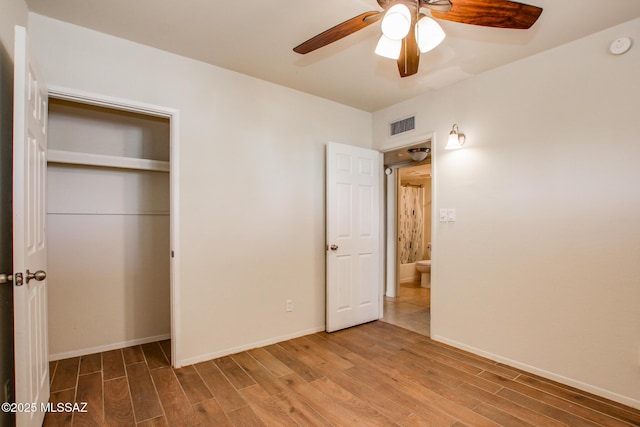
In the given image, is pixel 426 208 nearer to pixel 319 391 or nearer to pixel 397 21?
pixel 319 391

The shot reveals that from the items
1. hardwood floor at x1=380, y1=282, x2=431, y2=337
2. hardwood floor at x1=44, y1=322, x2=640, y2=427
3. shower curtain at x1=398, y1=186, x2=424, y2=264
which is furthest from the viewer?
shower curtain at x1=398, y1=186, x2=424, y2=264

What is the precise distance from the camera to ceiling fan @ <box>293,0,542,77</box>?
1441 mm

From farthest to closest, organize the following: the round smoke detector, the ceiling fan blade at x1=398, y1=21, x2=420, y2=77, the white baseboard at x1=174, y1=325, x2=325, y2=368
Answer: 1. the white baseboard at x1=174, y1=325, x2=325, y2=368
2. the round smoke detector
3. the ceiling fan blade at x1=398, y1=21, x2=420, y2=77

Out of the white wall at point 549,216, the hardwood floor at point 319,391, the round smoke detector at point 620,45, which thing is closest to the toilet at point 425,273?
the white wall at point 549,216

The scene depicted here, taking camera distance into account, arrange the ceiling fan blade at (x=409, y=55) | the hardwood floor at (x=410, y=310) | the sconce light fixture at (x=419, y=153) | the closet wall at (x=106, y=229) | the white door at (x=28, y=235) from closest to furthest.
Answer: the white door at (x=28, y=235) → the ceiling fan blade at (x=409, y=55) → the closet wall at (x=106, y=229) → the hardwood floor at (x=410, y=310) → the sconce light fixture at (x=419, y=153)

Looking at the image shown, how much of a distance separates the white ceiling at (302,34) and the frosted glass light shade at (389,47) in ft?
1.20

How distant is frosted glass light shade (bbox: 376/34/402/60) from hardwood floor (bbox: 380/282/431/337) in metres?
2.80

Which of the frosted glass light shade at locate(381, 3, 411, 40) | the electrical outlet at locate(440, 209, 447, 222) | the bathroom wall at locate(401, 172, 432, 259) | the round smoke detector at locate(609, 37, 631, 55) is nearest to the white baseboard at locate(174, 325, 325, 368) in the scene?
the electrical outlet at locate(440, 209, 447, 222)

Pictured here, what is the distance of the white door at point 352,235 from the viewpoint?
345 centimetres

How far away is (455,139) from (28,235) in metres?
3.14

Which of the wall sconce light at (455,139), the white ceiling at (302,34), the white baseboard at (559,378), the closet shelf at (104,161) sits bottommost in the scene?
the white baseboard at (559,378)

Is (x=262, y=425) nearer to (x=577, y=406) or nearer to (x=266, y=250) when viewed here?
(x=266, y=250)

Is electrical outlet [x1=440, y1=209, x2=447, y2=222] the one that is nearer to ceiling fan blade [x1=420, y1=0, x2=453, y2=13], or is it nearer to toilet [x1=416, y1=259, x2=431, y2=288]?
ceiling fan blade [x1=420, y1=0, x2=453, y2=13]

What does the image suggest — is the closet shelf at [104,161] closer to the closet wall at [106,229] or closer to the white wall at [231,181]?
the closet wall at [106,229]
